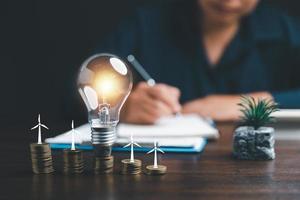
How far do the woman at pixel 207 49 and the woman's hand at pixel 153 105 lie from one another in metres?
0.44

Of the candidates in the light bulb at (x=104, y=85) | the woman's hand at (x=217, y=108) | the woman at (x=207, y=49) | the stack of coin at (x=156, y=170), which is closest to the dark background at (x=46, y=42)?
the woman at (x=207, y=49)

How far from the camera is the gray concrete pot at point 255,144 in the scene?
78 centimetres

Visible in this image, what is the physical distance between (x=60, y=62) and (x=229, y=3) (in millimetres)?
795

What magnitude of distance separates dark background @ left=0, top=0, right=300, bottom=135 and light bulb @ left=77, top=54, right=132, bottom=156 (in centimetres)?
117

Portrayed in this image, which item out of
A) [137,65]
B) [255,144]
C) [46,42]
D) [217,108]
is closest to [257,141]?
[255,144]

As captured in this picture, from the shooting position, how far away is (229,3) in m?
1.46

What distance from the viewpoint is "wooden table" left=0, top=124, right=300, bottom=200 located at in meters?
0.59

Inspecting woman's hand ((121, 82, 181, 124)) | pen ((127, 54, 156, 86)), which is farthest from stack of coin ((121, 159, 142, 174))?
pen ((127, 54, 156, 86))

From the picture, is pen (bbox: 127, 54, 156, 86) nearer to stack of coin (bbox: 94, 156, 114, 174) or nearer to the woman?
the woman

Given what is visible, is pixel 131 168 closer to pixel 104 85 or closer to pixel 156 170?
pixel 156 170

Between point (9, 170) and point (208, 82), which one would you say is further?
point (208, 82)

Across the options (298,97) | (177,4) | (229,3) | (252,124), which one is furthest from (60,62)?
(252,124)

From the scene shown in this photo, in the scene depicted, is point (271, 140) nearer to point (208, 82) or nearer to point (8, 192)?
point (8, 192)

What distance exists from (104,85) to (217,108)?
59 centimetres
